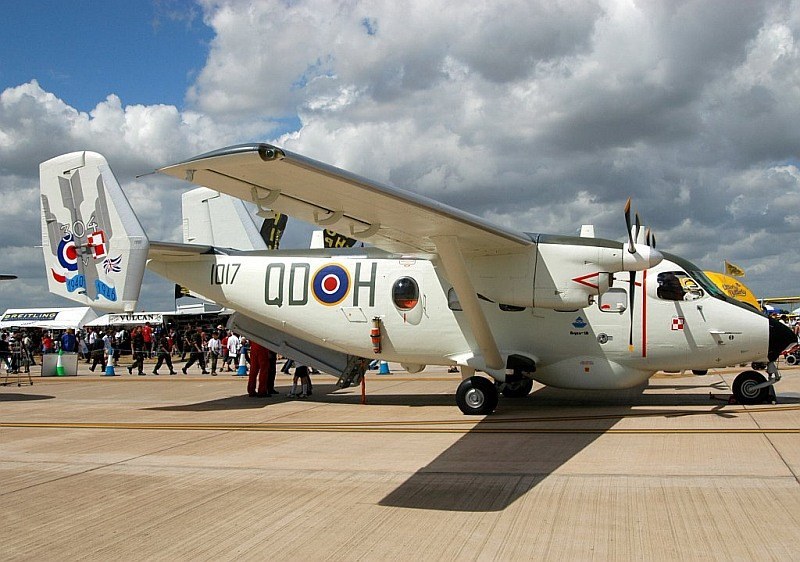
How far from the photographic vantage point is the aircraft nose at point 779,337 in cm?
1280

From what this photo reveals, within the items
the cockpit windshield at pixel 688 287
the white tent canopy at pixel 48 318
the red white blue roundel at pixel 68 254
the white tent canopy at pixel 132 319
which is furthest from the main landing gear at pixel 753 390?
the white tent canopy at pixel 48 318

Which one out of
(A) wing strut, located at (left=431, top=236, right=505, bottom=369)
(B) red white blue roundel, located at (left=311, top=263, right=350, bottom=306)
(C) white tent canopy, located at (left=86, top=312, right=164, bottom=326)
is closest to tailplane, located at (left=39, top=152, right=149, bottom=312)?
(B) red white blue roundel, located at (left=311, top=263, right=350, bottom=306)

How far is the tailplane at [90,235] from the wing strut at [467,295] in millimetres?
5564

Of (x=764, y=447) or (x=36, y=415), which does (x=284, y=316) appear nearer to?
(x=36, y=415)

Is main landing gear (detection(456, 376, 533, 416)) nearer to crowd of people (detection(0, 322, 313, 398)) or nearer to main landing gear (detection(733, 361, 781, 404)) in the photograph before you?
main landing gear (detection(733, 361, 781, 404))

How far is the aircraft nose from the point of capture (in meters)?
12.8

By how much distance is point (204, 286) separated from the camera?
52.8 ft

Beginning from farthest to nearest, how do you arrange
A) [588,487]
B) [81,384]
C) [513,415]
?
[81,384] → [513,415] → [588,487]

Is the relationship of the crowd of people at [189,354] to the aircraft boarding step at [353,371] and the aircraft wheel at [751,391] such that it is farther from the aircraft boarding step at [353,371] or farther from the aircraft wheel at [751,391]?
the aircraft wheel at [751,391]

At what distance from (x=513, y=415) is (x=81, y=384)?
54.4 ft

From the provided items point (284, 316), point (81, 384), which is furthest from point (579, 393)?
point (81, 384)

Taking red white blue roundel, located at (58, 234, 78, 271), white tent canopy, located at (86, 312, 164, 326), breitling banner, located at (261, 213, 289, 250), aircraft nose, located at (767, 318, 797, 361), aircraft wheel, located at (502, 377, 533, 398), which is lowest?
aircraft wheel, located at (502, 377, 533, 398)

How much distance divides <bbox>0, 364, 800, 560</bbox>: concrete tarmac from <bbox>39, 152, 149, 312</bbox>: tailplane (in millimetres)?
2597

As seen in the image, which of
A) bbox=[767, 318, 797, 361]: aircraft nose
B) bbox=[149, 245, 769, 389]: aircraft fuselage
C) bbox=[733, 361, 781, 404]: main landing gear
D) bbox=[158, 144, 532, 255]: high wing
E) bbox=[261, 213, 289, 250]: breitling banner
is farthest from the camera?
bbox=[261, 213, 289, 250]: breitling banner
